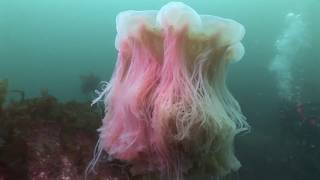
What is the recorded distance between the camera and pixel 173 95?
10.1ft

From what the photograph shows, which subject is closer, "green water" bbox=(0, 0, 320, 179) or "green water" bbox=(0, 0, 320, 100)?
"green water" bbox=(0, 0, 320, 179)

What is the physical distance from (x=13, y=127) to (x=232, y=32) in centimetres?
238

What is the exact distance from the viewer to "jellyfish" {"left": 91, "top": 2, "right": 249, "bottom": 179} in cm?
306

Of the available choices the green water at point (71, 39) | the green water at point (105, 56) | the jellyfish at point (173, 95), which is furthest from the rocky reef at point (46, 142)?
the green water at point (71, 39)

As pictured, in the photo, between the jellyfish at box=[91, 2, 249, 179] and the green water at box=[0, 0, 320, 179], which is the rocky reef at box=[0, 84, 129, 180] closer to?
the jellyfish at box=[91, 2, 249, 179]

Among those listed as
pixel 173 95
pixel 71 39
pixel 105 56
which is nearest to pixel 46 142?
pixel 173 95

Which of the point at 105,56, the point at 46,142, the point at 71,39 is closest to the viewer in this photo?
the point at 46,142

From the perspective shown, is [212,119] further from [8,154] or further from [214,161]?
[8,154]

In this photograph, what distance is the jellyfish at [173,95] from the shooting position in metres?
3.06

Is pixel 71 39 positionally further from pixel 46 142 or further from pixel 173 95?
pixel 173 95

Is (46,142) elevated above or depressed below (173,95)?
below

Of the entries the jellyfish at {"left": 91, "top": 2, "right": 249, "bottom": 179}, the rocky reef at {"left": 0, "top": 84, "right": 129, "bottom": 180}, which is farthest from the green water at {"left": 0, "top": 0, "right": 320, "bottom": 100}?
the jellyfish at {"left": 91, "top": 2, "right": 249, "bottom": 179}

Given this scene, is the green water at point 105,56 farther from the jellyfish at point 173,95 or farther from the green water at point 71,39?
the jellyfish at point 173,95

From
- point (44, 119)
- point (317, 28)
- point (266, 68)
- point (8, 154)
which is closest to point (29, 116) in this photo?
point (44, 119)
